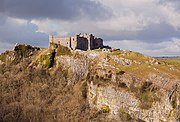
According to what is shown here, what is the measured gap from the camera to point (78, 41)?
459 feet

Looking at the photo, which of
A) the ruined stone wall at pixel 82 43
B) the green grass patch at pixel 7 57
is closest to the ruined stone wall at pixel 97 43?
the ruined stone wall at pixel 82 43

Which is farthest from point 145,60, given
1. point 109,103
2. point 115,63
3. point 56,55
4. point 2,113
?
point 2,113

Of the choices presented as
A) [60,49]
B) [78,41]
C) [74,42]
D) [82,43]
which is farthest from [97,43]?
[60,49]

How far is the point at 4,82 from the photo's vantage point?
448 feet

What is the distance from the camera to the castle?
139875 mm

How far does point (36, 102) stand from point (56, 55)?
2409 cm

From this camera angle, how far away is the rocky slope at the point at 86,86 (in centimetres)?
9844

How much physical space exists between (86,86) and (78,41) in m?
22.4

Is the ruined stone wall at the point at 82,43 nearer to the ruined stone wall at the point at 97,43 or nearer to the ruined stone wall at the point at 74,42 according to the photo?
the ruined stone wall at the point at 74,42

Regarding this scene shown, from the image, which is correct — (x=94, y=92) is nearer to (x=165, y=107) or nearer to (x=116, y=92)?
(x=116, y=92)

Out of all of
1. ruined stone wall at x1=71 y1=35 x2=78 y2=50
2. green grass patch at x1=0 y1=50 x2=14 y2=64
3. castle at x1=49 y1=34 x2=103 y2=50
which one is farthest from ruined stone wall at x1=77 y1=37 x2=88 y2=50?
green grass patch at x1=0 y1=50 x2=14 y2=64

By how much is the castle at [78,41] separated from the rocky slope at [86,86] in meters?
3.37

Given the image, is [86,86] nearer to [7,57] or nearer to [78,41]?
[78,41]

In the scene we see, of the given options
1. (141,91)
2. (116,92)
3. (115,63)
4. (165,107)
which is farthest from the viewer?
(115,63)
